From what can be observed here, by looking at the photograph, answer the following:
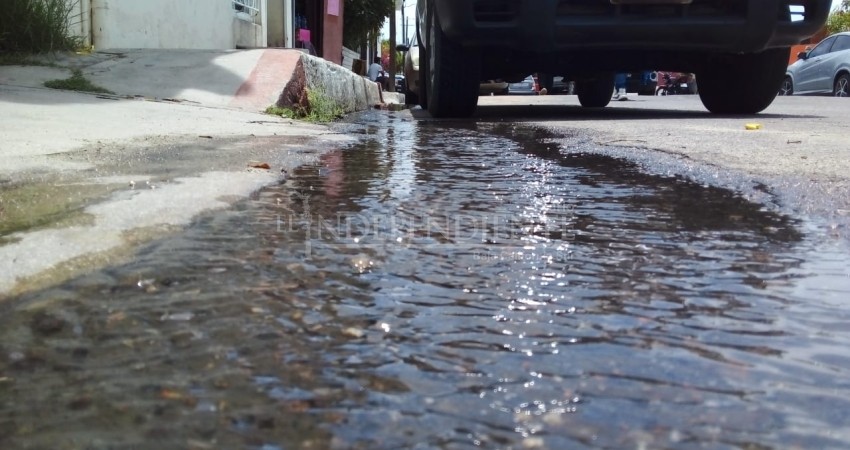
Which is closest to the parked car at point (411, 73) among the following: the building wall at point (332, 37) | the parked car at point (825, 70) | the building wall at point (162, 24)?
the building wall at point (162, 24)

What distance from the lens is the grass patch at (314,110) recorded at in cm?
534

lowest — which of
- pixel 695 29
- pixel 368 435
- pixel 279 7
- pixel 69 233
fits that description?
pixel 368 435

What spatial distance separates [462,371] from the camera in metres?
1.11

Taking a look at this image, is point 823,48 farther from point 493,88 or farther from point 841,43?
point 493,88

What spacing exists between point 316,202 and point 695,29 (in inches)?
138

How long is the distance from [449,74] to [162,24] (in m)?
4.20

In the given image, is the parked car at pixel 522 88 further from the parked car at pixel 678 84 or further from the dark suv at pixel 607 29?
the dark suv at pixel 607 29

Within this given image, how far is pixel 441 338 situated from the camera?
4.05 feet

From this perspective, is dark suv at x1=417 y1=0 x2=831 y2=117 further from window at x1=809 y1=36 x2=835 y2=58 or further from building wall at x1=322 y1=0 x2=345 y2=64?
building wall at x1=322 y1=0 x2=345 y2=64

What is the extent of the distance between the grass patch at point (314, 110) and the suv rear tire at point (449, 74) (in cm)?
79

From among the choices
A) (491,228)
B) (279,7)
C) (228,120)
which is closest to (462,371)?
(491,228)

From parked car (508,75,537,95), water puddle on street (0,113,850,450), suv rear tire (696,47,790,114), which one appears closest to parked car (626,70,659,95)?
parked car (508,75,537,95)

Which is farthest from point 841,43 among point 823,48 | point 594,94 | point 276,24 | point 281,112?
point 281,112

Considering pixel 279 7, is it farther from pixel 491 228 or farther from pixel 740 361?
pixel 740 361
